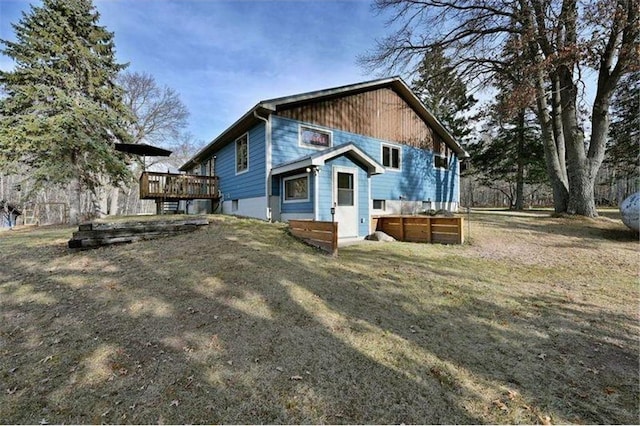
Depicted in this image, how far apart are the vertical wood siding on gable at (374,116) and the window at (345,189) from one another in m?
3.25

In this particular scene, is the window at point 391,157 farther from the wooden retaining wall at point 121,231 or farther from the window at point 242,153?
the wooden retaining wall at point 121,231

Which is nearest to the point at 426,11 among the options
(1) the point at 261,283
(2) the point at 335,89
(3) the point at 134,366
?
(2) the point at 335,89

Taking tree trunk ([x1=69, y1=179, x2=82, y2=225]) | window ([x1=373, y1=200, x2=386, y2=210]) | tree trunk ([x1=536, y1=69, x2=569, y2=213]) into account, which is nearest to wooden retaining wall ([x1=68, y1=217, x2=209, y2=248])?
window ([x1=373, y1=200, x2=386, y2=210])

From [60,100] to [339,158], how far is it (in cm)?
1224

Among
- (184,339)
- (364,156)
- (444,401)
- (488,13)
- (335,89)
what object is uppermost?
(488,13)

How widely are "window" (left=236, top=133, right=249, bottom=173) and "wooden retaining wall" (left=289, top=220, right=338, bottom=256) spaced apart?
4.90 metres

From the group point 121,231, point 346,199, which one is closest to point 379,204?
point 346,199

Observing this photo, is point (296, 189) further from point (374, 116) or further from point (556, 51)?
point (556, 51)

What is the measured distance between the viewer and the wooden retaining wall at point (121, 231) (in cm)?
656

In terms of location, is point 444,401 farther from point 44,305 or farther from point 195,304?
point 44,305

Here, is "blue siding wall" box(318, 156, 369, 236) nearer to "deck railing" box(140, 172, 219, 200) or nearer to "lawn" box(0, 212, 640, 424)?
"lawn" box(0, 212, 640, 424)

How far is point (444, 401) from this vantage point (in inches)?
97.4

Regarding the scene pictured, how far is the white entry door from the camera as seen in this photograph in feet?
30.1

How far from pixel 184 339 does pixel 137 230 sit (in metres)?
5.07
